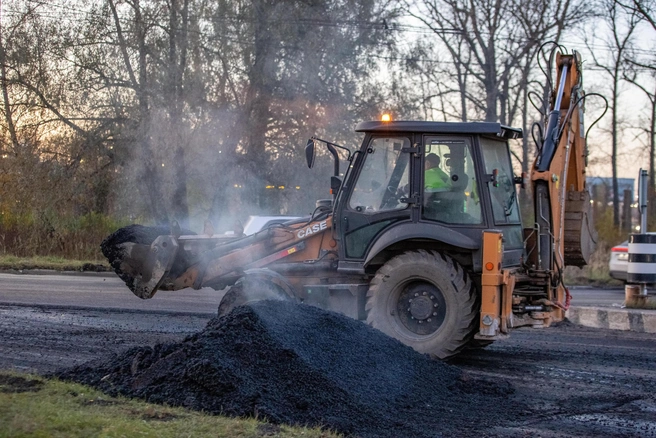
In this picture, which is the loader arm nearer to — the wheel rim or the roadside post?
the wheel rim

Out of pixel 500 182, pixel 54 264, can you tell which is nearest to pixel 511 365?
pixel 500 182

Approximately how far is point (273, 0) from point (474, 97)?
7616 mm

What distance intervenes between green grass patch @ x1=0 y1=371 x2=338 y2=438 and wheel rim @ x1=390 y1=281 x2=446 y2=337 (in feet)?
11.6

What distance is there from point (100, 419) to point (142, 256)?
499 cm

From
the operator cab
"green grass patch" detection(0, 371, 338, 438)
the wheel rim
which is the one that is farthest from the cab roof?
"green grass patch" detection(0, 371, 338, 438)

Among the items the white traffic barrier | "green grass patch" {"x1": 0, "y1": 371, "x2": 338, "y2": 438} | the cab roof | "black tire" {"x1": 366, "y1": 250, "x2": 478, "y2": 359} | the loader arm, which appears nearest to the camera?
"green grass patch" {"x1": 0, "y1": 371, "x2": 338, "y2": 438}

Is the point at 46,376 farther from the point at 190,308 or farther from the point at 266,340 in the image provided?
the point at 190,308

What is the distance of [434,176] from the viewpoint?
9023mm

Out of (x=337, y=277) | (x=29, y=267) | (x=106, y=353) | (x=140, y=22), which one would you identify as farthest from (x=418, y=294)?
(x=140, y=22)

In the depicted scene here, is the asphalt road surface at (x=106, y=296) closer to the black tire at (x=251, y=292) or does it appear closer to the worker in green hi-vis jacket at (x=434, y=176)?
the black tire at (x=251, y=292)

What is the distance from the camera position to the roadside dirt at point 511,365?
249 inches

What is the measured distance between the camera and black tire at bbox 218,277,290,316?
30.9 feet

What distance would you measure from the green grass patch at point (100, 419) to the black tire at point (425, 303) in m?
3.41

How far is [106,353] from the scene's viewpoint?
8938mm
